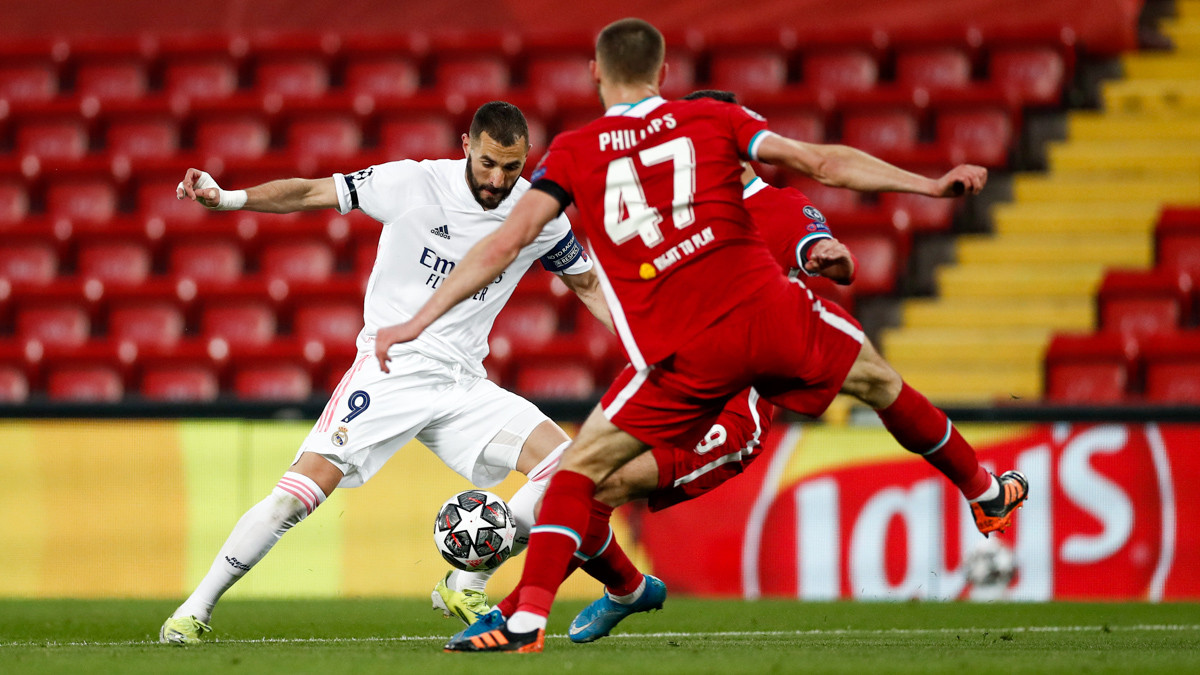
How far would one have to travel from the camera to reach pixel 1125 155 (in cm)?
1191

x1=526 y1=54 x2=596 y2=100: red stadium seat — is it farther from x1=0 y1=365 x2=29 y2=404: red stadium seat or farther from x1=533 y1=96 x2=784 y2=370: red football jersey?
x1=533 y1=96 x2=784 y2=370: red football jersey

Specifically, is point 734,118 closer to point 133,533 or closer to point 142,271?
point 133,533

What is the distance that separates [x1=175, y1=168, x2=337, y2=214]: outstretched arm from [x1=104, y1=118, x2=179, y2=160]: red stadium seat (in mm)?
8224

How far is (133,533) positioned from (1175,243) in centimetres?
795

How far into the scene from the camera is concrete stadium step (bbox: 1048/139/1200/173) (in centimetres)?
1174

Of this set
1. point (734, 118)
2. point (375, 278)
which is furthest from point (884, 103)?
point (734, 118)

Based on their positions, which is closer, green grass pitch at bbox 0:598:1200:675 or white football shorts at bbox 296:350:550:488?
green grass pitch at bbox 0:598:1200:675

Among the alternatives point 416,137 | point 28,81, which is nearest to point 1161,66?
point 416,137

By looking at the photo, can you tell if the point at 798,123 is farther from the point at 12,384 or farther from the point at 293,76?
the point at 12,384

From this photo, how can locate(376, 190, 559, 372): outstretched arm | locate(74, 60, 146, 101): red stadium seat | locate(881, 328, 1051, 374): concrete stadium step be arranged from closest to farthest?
locate(376, 190, 559, 372): outstretched arm < locate(881, 328, 1051, 374): concrete stadium step < locate(74, 60, 146, 101): red stadium seat

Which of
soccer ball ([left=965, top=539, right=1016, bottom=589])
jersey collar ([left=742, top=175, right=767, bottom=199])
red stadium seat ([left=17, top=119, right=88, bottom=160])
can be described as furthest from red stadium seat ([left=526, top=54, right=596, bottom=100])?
jersey collar ([left=742, top=175, right=767, bottom=199])

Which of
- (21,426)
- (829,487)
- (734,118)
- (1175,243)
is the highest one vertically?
(734,118)

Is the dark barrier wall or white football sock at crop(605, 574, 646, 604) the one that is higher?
the dark barrier wall

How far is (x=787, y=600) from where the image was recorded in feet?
25.8
